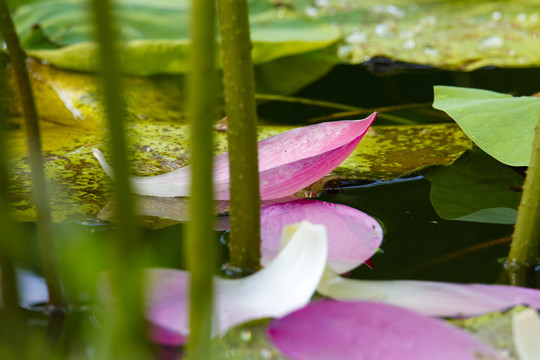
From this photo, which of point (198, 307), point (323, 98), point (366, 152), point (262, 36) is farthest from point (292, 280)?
point (262, 36)

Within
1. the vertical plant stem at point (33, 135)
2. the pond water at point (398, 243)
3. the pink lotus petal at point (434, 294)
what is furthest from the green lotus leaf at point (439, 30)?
the vertical plant stem at point (33, 135)

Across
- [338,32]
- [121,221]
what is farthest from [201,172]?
[338,32]

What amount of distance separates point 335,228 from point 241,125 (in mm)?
180

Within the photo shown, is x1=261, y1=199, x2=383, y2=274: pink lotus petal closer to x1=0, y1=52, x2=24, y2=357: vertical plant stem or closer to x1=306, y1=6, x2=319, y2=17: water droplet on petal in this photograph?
x1=0, y1=52, x2=24, y2=357: vertical plant stem

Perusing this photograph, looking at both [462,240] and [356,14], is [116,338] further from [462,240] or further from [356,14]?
[356,14]

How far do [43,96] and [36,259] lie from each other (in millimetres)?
600

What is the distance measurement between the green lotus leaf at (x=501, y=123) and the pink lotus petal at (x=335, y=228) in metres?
0.17

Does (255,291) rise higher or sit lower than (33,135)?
lower

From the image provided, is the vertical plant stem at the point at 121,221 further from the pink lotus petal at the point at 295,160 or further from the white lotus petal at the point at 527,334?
the pink lotus petal at the point at 295,160

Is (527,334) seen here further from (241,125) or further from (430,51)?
(430,51)

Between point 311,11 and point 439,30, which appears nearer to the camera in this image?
point 439,30

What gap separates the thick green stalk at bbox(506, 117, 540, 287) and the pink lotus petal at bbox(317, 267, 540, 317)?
31mm

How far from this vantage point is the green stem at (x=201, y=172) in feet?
0.62

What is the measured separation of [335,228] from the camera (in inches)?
20.0
